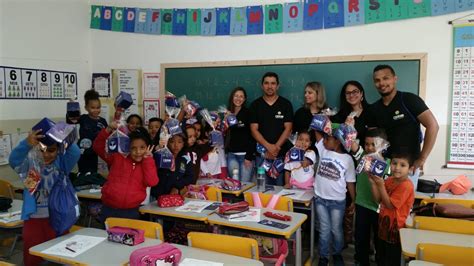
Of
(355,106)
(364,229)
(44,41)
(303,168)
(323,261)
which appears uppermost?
(44,41)

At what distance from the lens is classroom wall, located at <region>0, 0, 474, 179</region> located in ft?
12.8

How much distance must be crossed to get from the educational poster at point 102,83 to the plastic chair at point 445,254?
4.70m

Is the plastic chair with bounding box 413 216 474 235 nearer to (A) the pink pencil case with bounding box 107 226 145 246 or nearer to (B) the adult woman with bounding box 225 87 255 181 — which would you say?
(A) the pink pencil case with bounding box 107 226 145 246

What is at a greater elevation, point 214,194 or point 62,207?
point 62,207

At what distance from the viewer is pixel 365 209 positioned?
121 inches

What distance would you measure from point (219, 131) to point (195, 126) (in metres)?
0.31

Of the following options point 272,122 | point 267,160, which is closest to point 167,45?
point 272,122

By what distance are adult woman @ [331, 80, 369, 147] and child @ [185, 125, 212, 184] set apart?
4.66 feet

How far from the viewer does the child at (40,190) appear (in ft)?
8.11

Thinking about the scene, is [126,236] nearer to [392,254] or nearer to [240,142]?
[392,254]

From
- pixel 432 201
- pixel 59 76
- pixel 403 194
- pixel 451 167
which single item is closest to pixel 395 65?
pixel 451 167

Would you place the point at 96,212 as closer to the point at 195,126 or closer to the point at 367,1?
the point at 195,126

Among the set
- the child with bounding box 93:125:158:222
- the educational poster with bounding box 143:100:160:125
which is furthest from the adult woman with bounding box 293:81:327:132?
the educational poster with bounding box 143:100:160:125

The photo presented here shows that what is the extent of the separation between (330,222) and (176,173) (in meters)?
1.45
